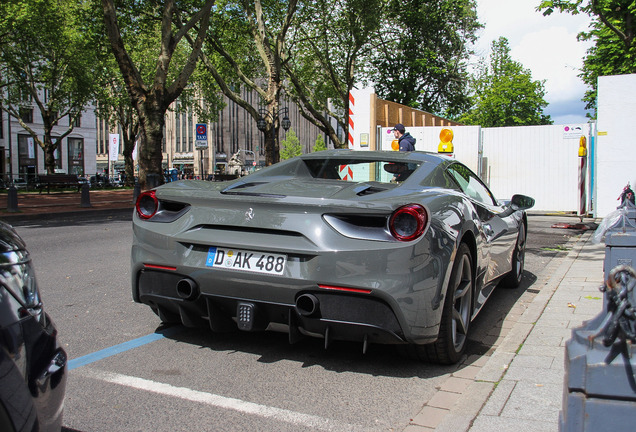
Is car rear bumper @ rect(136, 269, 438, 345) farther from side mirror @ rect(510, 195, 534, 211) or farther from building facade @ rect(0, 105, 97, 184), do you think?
building facade @ rect(0, 105, 97, 184)

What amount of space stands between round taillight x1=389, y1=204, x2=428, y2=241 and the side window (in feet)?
4.49

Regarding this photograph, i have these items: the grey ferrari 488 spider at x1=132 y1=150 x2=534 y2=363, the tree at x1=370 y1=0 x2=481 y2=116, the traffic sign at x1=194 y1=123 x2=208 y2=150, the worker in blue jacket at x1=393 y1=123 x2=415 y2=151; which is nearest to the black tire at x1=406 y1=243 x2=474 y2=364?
the grey ferrari 488 spider at x1=132 y1=150 x2=534 y2=363

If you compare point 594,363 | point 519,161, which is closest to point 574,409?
point 594,363

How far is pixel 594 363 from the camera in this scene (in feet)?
4.99

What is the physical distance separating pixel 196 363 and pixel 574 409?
2569 mm

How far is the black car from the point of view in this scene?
144 cm

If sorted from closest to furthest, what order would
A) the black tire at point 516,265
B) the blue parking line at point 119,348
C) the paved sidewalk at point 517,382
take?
1. the paved sidewalk at point 517,382
2. the blue parking line at point 119,348
3. the black tire at point 516,265

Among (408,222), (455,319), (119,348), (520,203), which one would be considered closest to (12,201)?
(119,348)

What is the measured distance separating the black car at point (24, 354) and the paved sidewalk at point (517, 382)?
166cm

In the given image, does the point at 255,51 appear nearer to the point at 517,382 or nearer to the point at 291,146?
the point at 517,382

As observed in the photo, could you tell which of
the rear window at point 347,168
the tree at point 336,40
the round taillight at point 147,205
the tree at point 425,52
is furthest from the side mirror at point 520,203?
the tree at point 425,52

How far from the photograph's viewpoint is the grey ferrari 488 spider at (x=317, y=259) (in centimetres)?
314

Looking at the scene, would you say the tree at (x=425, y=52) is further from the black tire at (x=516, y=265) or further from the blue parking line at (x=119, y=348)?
the blue parking line at (x=119, y=348)

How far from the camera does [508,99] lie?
55438mm
